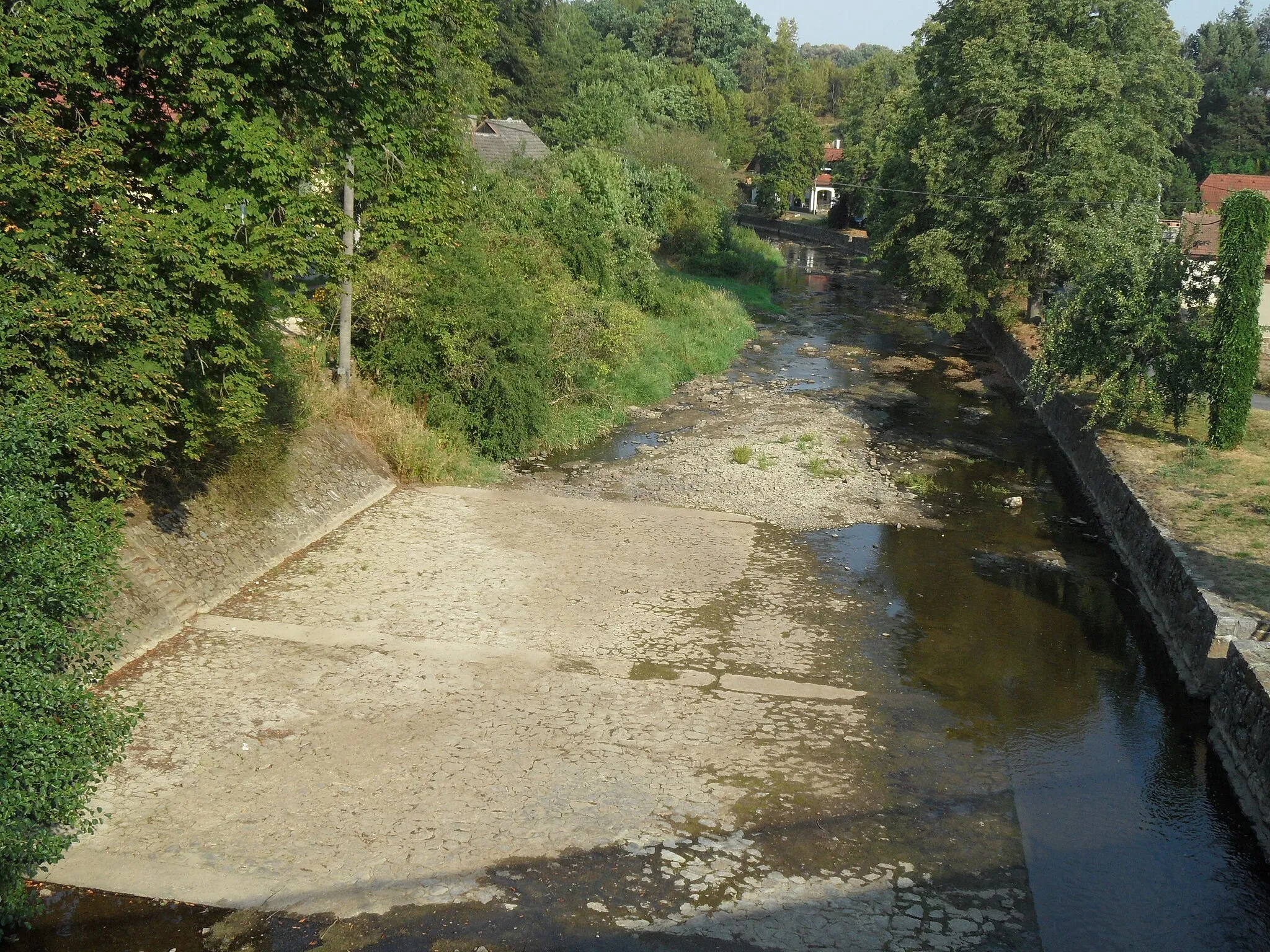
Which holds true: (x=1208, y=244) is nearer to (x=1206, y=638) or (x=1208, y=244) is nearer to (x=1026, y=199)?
(x=1026, y=199)

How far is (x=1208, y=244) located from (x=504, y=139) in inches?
1139

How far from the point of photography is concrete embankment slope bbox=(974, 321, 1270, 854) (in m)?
11.3

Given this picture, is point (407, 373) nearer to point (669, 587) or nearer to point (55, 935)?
point (669, 587)

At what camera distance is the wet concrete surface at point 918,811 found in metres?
8.46

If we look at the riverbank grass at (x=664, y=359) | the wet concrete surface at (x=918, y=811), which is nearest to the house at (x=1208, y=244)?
the wet concrete surface at (x=918, y=811)

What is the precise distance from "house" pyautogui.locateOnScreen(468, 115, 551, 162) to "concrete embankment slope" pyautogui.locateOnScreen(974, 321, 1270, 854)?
1149 inches

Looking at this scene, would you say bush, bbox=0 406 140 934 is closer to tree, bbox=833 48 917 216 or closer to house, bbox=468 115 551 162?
house, bbox=468 115 551 162

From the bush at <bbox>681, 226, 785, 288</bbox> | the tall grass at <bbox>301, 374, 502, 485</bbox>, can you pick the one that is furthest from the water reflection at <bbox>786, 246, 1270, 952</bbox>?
the bush at <bbox>681, 226, 785, 288</bbox>

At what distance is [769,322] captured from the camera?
42.7 m

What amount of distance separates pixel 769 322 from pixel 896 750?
1284 inches

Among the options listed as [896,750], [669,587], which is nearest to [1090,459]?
[669,587]

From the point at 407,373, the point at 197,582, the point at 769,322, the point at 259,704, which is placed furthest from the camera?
the point at 769,322

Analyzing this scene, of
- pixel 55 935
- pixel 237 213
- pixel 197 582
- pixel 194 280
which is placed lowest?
pixel 55 935

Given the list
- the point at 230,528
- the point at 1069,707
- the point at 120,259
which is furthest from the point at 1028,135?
the point at 120,259
